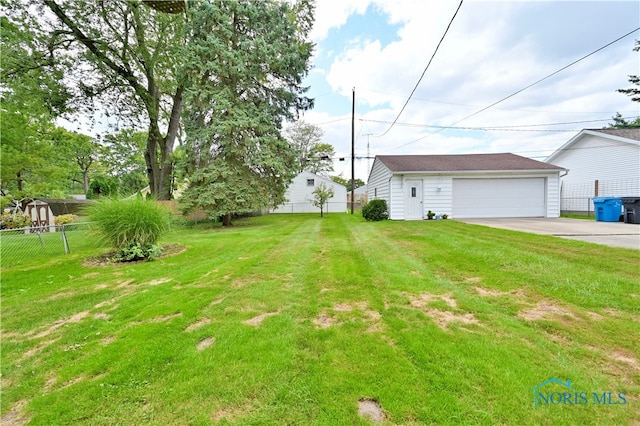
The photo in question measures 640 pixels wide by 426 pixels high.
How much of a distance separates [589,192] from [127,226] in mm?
20665

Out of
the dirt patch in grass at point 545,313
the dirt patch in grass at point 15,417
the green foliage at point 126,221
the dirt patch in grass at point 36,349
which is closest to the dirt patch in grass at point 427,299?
the dirt patch in grass at point 545,313

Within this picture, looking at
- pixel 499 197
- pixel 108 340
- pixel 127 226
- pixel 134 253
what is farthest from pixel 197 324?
pixel 499 197

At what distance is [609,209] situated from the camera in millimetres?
10156

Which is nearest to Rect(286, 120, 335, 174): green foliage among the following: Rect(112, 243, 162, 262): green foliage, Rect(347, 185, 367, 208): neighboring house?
Rect(347, 185, 367, 208): neighboring house

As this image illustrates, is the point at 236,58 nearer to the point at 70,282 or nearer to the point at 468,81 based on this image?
the point at 468,81

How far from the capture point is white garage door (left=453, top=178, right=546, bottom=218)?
1289 centimetres

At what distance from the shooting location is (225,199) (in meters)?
11.5

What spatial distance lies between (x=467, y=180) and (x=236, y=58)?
12035mm

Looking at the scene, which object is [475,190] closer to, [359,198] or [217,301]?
[217,301]

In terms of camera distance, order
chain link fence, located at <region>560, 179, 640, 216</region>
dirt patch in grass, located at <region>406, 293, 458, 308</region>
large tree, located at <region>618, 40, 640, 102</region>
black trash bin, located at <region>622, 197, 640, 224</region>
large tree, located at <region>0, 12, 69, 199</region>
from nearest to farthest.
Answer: dirt patch in grass, located at <region>406, 293, 458, 308</region>
large tree, located at <region>0, 12, 69, 199</region>
black trash bin, located at <region>622, 197, 640, 224</region>
chain link fence, located at <region>560, 179, 640, 216</region>
large tree, located at <region>618, 40, 640, 102</region>

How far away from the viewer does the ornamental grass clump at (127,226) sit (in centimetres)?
551

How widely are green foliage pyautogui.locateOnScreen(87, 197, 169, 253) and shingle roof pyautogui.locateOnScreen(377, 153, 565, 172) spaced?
987 cm

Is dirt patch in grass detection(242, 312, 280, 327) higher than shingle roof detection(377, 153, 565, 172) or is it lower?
lower

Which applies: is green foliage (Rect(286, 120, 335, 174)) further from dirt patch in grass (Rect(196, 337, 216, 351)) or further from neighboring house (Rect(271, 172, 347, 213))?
dirt patch in grass (Rect(196, 337, 216, 351))
